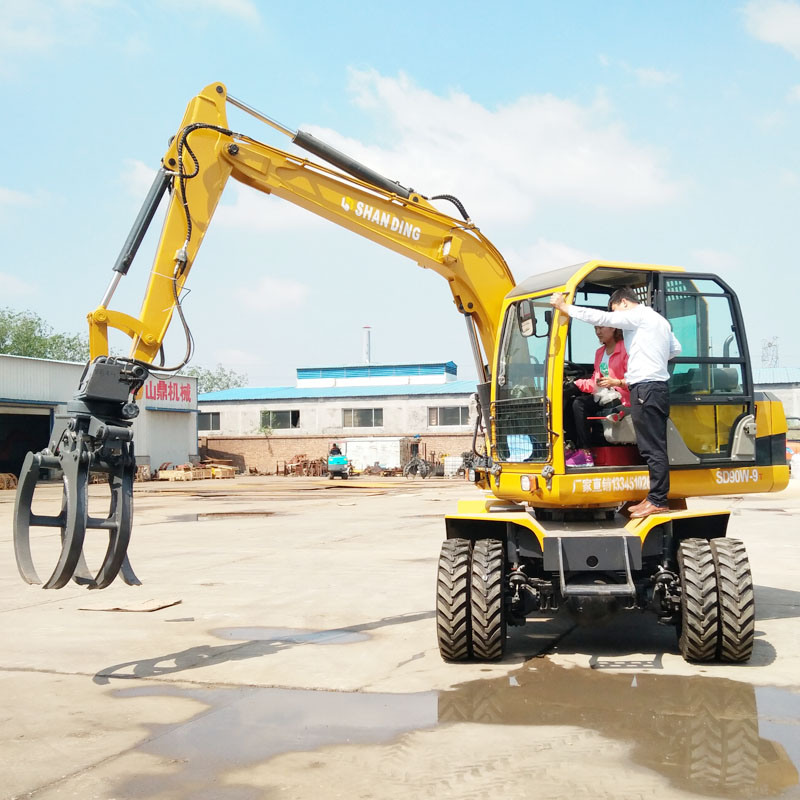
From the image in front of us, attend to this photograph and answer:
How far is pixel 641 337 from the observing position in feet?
23.1

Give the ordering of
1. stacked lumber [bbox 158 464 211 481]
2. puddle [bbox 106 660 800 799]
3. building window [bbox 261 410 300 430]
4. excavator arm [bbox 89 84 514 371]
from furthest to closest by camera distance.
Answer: building window [bbox 261 410 300 430] < stacked lumber [bbox 158 464 211 481] < excavator arm [bbox 89 84 514 371] < puddle [bbox 106 660 800 799]

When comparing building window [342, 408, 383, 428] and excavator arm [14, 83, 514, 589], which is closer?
excavator arm [14, 83, 514, 589]

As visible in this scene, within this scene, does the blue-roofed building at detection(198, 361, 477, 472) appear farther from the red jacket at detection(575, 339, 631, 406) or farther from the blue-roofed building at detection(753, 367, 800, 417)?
the red jacket at detection(575, 339, 631, 406)

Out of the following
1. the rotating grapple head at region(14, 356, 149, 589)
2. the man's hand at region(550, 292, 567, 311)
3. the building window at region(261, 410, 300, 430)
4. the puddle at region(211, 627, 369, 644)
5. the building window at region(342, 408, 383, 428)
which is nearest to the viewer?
the rotating grapple head at region(14, 356, 149, 589)

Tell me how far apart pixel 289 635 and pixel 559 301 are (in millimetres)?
3884

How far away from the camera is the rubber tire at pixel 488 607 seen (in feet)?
22.5

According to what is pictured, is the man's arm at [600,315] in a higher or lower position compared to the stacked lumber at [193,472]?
higher

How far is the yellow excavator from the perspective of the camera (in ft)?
22.2

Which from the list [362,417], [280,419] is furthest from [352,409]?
[280,419]

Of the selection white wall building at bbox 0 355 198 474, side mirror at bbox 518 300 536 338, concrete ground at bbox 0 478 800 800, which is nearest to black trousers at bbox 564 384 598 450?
side mirror at bbox 518 300 536 338

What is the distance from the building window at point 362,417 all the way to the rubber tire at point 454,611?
48.8 meters

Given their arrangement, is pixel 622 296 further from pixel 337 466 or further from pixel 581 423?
pixel 337 466

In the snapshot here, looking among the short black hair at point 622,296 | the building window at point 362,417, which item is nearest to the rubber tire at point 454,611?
the short black hair at point 622,296

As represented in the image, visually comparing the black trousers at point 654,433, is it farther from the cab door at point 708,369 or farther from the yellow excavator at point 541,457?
the cab door at point 708,369
